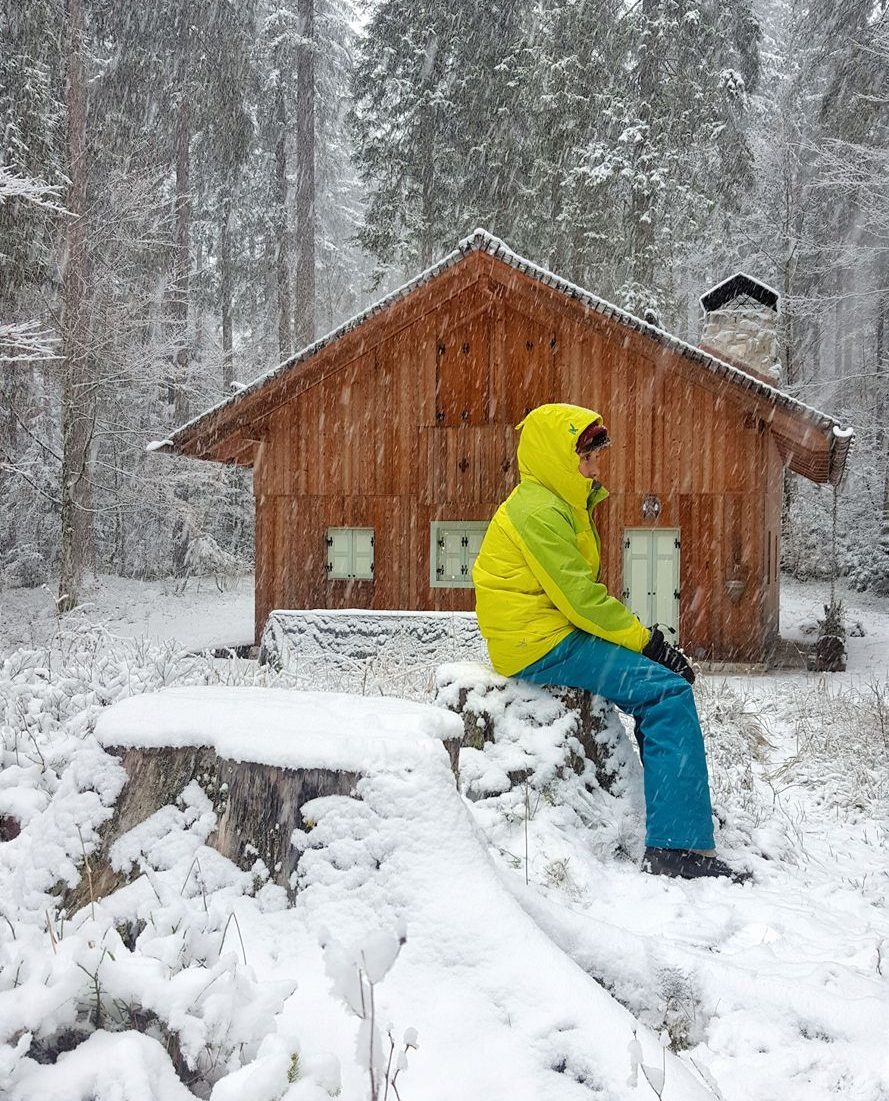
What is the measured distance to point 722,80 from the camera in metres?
21.3

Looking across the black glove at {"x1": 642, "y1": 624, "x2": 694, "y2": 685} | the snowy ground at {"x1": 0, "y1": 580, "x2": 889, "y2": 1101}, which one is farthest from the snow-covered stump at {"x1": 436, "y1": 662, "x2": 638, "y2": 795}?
the black glove at {"x1": 642, "y1": 624, "x2": 694, "y2": 685}

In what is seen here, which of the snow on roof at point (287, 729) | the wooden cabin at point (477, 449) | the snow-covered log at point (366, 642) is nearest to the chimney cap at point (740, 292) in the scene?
the wooden cabin at point (477, 449)

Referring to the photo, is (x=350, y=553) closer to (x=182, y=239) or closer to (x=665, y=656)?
(x=665, y=656)

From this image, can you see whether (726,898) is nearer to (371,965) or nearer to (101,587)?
(371,965)

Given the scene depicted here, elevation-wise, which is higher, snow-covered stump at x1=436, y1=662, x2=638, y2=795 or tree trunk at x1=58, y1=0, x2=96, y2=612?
tree trunk at x1=58, y1=0, x2=96, y2=612

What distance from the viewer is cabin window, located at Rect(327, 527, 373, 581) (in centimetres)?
1401

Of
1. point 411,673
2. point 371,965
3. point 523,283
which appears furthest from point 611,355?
point 371,965

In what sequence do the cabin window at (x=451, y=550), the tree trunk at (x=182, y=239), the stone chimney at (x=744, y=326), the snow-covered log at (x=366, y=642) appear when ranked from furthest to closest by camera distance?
the tree trunk at (x=182, y=239)
the stone chimney at (x=744, y=326)
the cabin window at (x=451, y=550)
the snow-covered log at (x=366, y=642)

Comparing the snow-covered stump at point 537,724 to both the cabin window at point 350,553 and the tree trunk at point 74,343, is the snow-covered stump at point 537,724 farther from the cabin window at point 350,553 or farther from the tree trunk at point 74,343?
the tree trunk at point 74,343

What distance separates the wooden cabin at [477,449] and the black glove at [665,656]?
932 centimetres

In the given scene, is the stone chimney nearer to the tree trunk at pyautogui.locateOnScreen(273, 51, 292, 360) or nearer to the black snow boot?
the tree trunk at pyautogui.locateOnScreen(273, 51, 292, 360)

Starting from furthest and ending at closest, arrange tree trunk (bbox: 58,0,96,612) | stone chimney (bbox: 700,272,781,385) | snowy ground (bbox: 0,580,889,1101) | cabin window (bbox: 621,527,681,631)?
tree trunk (bbox: 58,0,96,612)
stone chimney (bbox: 700,272,781,385)
cabin window (bbox: 621,527,681,631)
snowy ground (bbox: 0,580,889,1101)

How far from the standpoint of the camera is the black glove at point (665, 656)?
3885 millimetres

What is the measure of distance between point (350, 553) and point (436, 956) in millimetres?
12151
